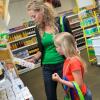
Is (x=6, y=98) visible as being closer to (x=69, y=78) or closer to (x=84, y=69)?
(x=69, y=78)

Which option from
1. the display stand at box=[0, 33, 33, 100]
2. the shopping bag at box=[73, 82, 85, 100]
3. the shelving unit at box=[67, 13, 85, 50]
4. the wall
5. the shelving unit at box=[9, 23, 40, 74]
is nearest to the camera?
the display stand at box=[0, 33, 33, 100]

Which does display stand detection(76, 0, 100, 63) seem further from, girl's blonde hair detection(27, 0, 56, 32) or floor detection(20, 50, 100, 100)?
girl's blonde hair detection(27, 0, 56, 32)

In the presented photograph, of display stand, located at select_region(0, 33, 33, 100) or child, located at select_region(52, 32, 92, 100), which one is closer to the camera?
display stand, located at select_region(0, 33, 33, 100)

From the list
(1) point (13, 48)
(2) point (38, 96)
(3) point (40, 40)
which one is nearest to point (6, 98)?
(3) point (40, 40)

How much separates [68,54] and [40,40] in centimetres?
51

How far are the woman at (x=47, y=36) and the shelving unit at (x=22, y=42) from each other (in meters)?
5.02

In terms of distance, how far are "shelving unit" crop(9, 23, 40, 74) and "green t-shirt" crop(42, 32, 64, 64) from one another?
5086mm

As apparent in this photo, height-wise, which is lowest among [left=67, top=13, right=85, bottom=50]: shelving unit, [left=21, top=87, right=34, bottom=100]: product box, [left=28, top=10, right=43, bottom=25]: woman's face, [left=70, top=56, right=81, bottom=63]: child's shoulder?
[left=67, top=13, right=85, bottom=50]: shelving unit

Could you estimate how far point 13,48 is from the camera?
7.64 meters

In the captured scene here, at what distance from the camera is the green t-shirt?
7.87ft

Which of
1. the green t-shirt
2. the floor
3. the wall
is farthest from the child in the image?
the wall

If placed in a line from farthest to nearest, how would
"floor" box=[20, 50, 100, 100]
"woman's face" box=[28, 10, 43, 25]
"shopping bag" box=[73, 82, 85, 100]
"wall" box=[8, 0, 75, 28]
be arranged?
"wall" box=[8, 0, 75, 28] → "floor" box=[20, 50, 100, 100] → "woman's face" box=[28, 10, 43, 25] → "shopping bag" box=[73, 82, 85, 100]

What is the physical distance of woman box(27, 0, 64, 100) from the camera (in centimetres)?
236

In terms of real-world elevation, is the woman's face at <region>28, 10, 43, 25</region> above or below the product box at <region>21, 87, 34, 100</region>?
above
